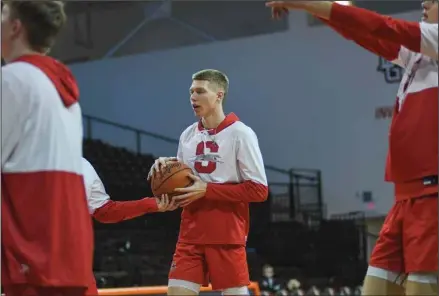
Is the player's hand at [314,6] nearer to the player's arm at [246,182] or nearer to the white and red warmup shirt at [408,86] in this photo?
the white and red warmup shirt at [408,86]

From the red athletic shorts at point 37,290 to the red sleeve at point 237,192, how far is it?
1304mm

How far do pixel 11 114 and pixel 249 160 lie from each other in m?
1.67

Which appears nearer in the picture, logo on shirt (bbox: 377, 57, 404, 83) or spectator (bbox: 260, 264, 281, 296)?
spectator (bbox: 260, 264, 281, 296)

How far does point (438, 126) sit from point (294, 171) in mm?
10999

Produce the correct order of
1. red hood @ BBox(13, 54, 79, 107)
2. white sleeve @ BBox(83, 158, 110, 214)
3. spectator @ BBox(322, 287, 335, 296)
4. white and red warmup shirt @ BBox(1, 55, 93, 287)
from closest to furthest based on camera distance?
white and red warmup shirt @ BBox(1, 55, 93, 287)
red hood @ BBox(13, 54, 79, 107)
white sleeve @ BBox(83, 158, 110, 214)
spectator @ BBox(322, 287, 335, 296)

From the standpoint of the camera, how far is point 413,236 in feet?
8.77

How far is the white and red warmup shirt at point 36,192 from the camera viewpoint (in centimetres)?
235

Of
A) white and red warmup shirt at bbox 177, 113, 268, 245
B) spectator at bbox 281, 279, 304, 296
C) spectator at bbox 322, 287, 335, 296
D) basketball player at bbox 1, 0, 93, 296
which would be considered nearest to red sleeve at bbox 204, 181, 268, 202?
white and red warmup shirt at bbox 177, 113, 268, 245

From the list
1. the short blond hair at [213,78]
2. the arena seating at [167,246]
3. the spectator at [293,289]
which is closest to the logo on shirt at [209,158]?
the short blond hair at [213,78]

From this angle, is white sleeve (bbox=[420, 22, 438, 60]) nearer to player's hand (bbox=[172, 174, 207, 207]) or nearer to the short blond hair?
player's hand (bbox=[172, 174, 207, 207])

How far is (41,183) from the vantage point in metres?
2.37

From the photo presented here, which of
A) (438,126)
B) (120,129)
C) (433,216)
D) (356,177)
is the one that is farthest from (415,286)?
(120,129)

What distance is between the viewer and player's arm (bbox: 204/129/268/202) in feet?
12.1

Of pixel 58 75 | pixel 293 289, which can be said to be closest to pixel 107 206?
pixel 58 75
